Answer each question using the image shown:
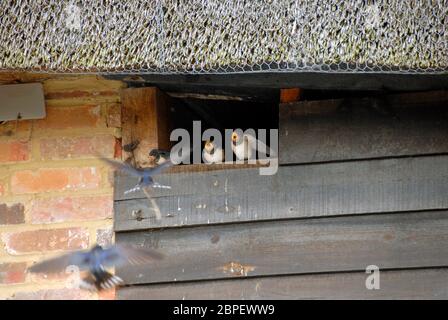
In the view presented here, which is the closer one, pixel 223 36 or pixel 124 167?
pixel 223 36

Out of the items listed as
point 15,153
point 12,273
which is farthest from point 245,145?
point 12,273

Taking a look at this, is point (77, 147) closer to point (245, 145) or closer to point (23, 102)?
point (23, 102)

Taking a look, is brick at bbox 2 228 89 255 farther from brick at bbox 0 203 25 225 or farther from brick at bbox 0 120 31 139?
brick at bbox 0 120 31 139

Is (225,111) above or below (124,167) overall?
above

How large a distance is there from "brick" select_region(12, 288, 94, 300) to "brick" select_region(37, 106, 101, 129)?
0.45 metres

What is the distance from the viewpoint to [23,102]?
333cm

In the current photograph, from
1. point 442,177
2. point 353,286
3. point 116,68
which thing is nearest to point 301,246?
point 353,286

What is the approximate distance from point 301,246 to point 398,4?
25.7 inches

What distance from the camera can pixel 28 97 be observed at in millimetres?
3336

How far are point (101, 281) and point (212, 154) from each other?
39.9 inches

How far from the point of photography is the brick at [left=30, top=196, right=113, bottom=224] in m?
3.22

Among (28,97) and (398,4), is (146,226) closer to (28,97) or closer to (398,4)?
(28,97)

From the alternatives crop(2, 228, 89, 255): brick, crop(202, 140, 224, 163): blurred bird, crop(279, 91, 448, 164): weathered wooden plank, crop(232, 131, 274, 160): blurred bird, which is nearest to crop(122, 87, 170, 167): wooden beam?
crop(2, 228, 89, 255): brick

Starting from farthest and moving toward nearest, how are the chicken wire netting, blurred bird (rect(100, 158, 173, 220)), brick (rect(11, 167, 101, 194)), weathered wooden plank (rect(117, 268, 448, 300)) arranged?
brick (rect(11, 167, 101, 194)), blurred bird (rect(100, 158, 173, 220)), weathered wooden plank (rect(117, 268, 448, 300)), the chicken wire netting
